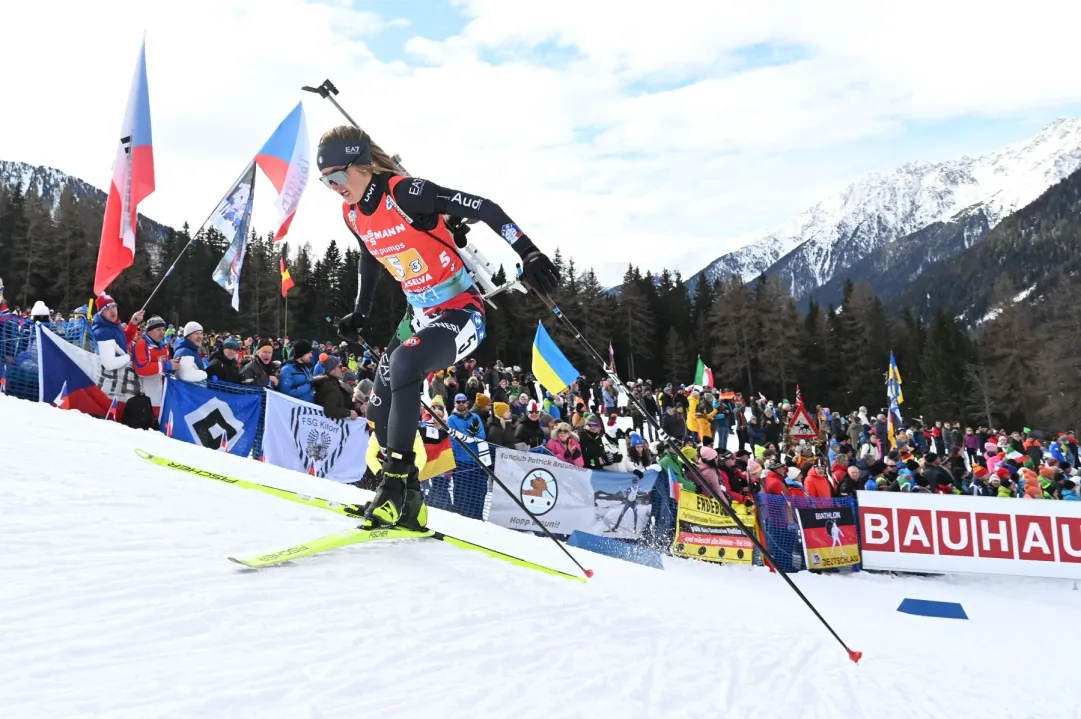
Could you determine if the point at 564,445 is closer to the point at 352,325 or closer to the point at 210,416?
the point at 210,416

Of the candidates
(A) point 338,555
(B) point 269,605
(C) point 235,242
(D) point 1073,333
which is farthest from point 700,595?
(D) point 1073,333

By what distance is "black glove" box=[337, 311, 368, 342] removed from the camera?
4.82m

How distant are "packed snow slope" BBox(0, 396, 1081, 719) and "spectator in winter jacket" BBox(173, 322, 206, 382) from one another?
386 cm

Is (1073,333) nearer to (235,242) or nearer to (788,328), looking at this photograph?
(788,328)

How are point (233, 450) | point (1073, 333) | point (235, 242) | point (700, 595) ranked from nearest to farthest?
point (700, 595) < point (233, 450) < point (235, 242) < point (1073, 333)

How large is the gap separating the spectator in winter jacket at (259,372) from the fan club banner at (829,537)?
7.69 m

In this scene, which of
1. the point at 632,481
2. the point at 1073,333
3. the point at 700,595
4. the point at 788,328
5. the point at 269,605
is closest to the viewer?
the point at 269,605

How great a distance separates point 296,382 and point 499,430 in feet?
9.82

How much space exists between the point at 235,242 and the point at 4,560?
977 centimetres

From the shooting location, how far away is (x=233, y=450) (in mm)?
9070

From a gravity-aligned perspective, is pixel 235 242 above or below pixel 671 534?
above

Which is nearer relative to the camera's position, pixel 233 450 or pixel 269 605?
pixel 269 605

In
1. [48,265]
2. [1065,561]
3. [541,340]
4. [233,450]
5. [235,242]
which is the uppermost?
[48,265]

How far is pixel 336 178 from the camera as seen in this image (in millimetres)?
4184
